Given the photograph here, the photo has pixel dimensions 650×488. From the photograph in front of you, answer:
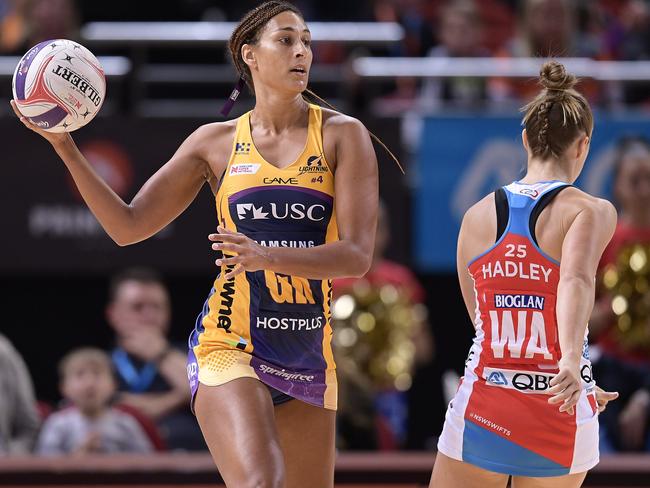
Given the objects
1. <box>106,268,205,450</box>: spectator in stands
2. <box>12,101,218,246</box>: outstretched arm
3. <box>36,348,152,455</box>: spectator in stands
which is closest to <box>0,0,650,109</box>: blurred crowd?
<box>106,268,205,450</box>: spectator in stands

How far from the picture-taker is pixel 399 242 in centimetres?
800

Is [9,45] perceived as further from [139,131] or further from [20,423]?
[20,423]

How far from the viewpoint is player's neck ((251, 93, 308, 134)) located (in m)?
4.06

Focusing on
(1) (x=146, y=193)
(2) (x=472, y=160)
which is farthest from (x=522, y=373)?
(2) (x=472, y=160)

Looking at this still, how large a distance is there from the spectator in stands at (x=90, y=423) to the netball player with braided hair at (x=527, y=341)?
325cm

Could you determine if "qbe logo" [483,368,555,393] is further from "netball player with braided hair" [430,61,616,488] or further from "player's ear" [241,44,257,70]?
"player's ear" [241,44,257,70]

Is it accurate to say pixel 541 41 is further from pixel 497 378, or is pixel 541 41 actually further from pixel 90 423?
pixel 497 378

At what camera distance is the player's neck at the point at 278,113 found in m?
4.06

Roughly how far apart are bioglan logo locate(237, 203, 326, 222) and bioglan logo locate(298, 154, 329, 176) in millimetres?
109

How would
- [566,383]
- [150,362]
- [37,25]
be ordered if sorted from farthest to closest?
[37,25]
[150,362]
[566,383]

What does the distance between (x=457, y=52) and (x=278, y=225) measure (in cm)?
474

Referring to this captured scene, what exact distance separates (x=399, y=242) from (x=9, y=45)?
2.93m

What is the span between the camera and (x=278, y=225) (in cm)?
391

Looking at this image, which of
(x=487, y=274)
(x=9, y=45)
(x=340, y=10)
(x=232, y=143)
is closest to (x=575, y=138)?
(x=487, y=274)
